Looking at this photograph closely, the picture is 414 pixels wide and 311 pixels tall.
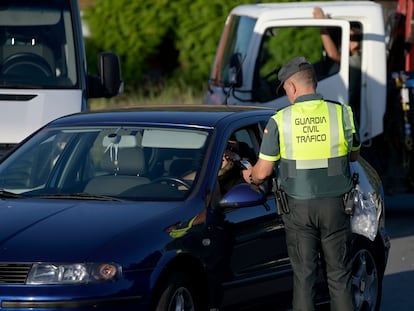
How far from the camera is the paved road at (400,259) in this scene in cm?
969

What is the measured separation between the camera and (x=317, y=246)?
23.9ft

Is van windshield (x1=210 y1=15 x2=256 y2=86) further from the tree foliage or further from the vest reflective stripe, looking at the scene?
the tree foliage

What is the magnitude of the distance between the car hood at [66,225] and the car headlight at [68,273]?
0.13 feet

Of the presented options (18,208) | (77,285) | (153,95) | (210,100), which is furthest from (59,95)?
(153,95)

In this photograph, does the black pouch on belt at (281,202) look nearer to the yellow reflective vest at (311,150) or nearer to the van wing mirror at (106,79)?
the yellow reflective vest at (311,150)

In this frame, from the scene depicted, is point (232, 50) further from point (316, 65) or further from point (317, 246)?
point (317, 246)

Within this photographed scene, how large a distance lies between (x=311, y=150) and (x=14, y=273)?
1821mm

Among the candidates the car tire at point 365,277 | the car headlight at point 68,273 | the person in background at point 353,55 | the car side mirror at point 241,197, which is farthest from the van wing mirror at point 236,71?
the car headlight at point 68,273

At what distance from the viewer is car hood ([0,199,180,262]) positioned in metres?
6.60

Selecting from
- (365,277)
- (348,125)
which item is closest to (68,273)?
(348,125)

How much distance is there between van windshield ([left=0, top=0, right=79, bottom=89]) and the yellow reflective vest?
18.4 feet

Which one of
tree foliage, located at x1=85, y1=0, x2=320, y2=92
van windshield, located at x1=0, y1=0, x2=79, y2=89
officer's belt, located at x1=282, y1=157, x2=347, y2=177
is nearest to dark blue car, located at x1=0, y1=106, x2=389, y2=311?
officer's belt, located at x1=282, y1=157, x2=347, y2=177

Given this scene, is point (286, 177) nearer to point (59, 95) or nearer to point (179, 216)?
point (179, 216)

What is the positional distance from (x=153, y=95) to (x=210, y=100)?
9.38 meters
